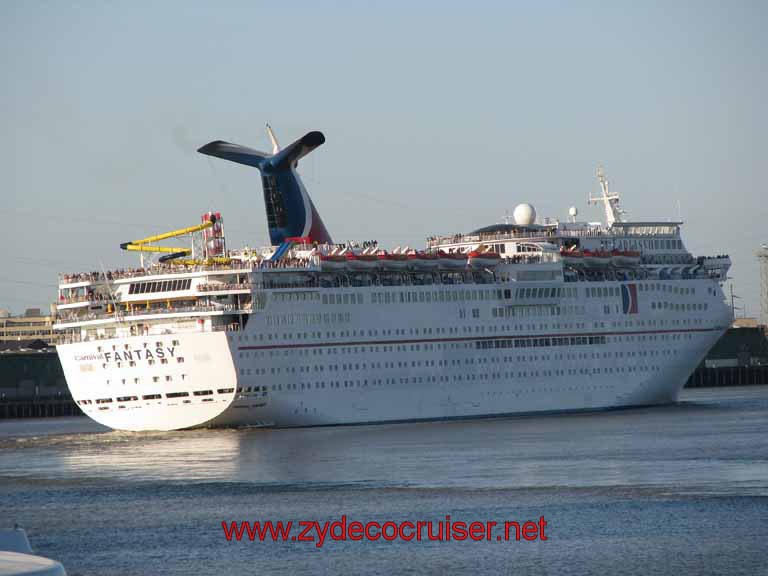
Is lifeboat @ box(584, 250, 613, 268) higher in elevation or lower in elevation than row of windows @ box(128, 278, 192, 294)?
higher

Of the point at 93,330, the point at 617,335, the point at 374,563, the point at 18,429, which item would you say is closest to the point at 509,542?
the point at 374,563

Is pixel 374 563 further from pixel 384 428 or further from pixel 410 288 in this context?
pixel 410 288

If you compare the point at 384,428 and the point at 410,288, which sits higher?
the point at 410,288

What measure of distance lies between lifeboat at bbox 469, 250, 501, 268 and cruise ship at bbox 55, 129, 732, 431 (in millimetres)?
80

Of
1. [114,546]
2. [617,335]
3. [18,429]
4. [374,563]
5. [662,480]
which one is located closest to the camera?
[374,563]

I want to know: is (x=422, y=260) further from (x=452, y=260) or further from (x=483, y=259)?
(x=483, y=259)

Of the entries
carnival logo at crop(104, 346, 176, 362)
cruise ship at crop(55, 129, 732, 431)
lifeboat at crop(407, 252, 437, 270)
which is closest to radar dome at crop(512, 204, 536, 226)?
cruise ship at crop(55, 129, 732, 431)

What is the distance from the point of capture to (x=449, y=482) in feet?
141

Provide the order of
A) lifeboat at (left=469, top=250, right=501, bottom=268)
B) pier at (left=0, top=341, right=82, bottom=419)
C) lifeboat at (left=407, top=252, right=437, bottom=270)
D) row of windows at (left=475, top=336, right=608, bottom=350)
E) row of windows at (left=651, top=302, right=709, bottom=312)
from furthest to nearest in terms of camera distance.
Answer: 1. pier at (left=0, top=341, right=82, bottom=419)
2. row of windows at (left=651, top=302, right=709, bottom=312)
3. lifeboat at (left=469, top=250, right=501, bottom=268)
4. row of windows at (left=475, top=336, right=608, bottom=350)
5. lifeboat at (left=407, top=252, right=437, bottom=270)

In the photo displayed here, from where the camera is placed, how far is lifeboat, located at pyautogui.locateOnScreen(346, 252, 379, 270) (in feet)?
221

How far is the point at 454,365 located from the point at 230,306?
38.1 ft

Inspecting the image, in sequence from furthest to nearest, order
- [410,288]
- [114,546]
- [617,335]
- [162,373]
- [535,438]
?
[617,335], [410,288], [162,373], [535,438], [114,546]

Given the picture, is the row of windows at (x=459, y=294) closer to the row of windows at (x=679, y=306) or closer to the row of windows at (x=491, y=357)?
the row of windows at (x=679, y=306)

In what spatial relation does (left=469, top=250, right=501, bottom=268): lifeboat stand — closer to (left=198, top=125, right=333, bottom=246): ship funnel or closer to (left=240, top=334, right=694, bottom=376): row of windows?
(left=240, top=334, right=694, bottom=376): row of windows
